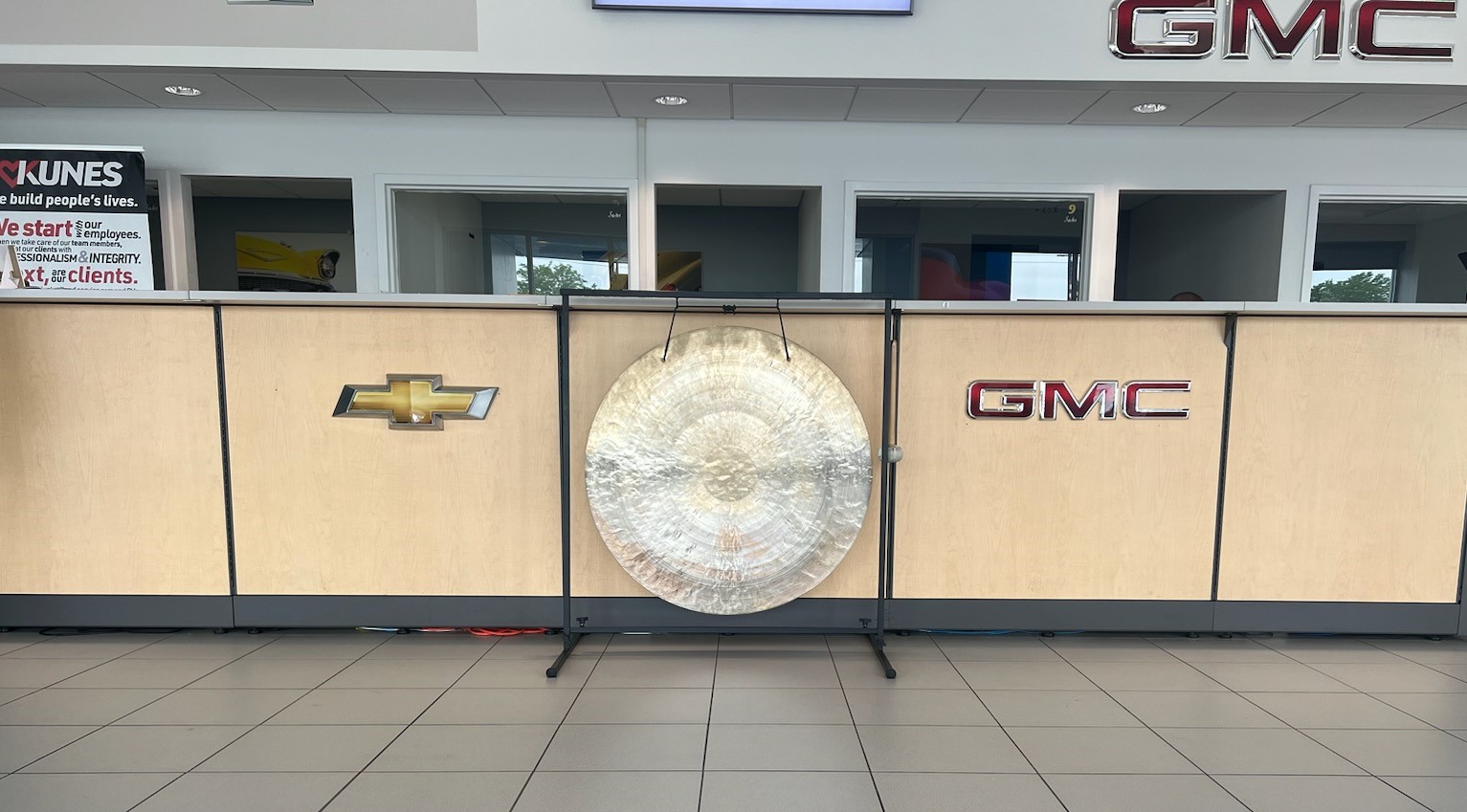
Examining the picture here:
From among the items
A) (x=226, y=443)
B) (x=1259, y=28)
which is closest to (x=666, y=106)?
(x=226, y=443)

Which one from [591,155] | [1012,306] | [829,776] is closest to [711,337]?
[1012,306]

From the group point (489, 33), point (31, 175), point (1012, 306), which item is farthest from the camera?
point (31, 175)

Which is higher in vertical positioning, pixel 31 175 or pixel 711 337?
pixel 31 175

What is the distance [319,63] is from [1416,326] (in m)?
5.02

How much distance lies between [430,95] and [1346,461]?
4.87 meters

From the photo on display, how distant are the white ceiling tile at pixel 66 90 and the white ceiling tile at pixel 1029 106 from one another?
525 centimetres

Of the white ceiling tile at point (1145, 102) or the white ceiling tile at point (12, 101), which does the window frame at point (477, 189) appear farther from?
the white ceiling tile at point (1145, 102)

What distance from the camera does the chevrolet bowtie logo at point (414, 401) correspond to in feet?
7.14

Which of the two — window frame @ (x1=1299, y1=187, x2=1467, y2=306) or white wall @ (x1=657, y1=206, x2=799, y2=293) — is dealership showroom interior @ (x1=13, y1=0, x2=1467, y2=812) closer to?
window frame @ (x1=1299, y1=187, x2=1467, y2=306)

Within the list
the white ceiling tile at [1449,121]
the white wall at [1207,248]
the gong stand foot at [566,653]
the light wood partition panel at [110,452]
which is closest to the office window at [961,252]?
the white wall at [1207,248]

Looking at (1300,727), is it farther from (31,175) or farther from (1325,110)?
(31,175)

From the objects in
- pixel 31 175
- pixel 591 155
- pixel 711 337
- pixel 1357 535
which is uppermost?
pixel 591 155

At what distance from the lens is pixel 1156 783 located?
4.97 feet

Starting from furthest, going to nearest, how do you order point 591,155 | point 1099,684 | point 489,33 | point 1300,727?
point 591,155 → point 489,33 → point 1099,684 → point 1300,727
